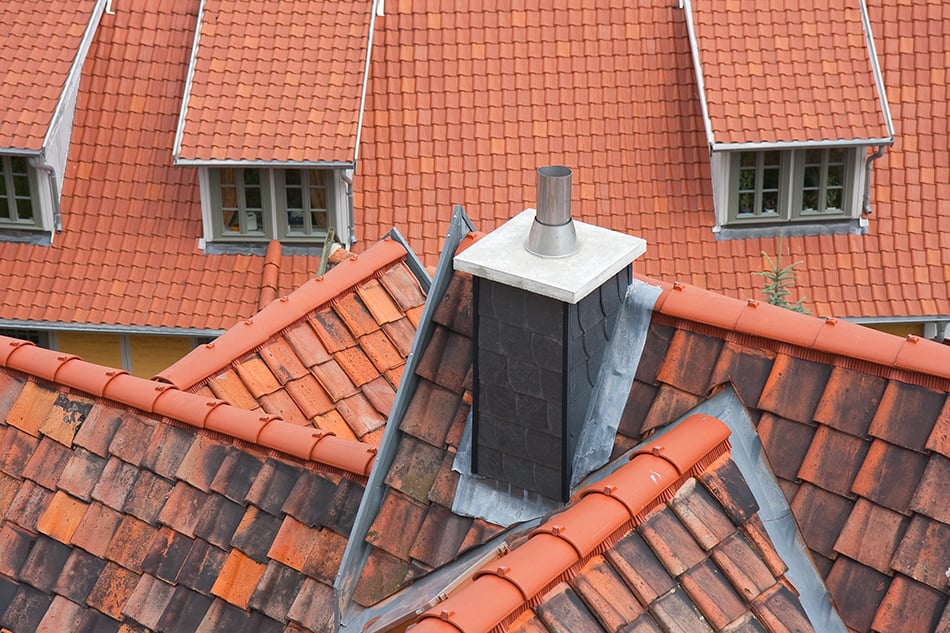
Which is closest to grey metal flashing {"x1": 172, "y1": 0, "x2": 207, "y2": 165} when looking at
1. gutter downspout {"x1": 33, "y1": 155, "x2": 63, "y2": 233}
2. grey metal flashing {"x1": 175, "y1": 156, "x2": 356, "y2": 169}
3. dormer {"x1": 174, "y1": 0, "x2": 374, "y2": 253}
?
dormer {"x1": 174, "y1": 0, "x2": 374, "y2": 253}

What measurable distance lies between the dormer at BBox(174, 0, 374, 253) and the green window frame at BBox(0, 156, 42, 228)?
2179 mm

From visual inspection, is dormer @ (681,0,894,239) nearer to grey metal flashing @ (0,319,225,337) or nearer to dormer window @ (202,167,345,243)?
dormer window @ (202,167,345,243)

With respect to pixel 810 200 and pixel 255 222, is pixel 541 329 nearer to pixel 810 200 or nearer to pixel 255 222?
pixel 255 222

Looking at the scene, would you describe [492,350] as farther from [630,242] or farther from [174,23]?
[174,23]

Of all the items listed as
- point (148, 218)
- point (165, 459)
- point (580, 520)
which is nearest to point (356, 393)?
point (165, 459)

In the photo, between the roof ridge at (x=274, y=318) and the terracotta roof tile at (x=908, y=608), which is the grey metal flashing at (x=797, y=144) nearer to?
the roof ridge at (x=274, y=318)

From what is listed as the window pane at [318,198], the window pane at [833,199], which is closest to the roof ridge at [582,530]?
the window pane at [318,198]

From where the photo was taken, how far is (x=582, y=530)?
5043mm

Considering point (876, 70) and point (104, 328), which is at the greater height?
point (876, 70)

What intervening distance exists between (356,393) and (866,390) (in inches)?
152

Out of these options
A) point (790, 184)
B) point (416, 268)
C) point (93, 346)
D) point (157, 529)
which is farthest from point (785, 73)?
point (157, 529)

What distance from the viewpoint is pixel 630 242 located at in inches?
224

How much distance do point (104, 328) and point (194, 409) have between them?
8953 mm

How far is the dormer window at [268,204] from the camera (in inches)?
639
